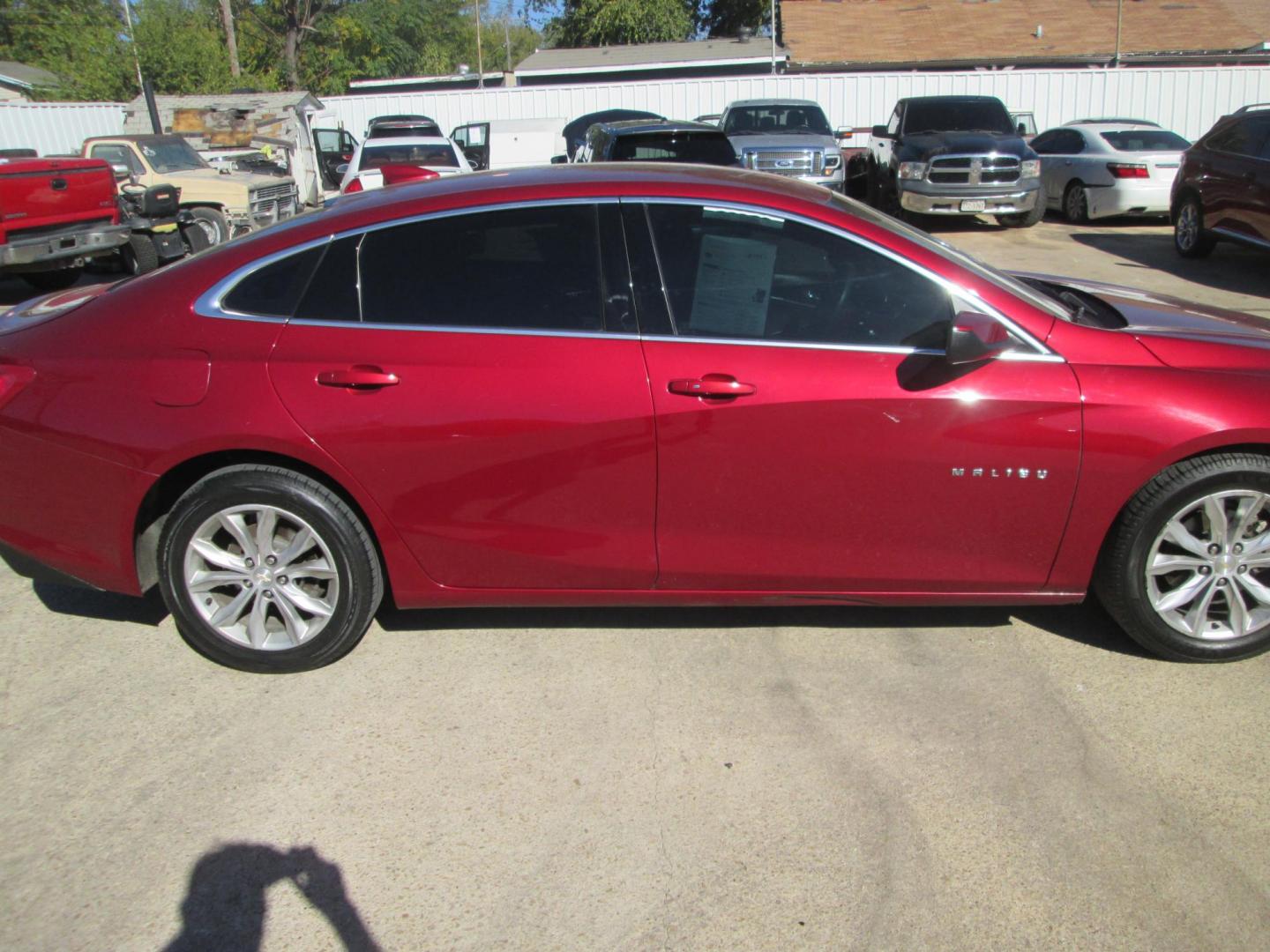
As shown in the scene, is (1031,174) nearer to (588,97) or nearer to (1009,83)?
(1009,83)

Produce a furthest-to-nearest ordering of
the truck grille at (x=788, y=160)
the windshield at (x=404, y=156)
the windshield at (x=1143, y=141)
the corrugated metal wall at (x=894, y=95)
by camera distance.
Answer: the corrugated metal wall at (x=894, y=95), the windshield at (x=1143, y=141), the windshield at (x=404, y=156), the truck grille at (x=788, y=160)

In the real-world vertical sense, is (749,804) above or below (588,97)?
below

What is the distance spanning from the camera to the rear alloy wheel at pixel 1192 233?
40.5 ft

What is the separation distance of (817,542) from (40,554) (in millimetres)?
2768

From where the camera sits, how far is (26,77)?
139ft

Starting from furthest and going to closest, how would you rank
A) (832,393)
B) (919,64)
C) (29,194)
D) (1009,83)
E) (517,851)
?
(919,64) < (1009,83) < (29,194) < (832,393) < (517,851)

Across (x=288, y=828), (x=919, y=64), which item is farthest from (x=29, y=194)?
(x=919, y=64)

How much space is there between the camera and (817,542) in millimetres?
3578

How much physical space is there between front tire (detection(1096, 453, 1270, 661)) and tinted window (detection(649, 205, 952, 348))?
936 mm

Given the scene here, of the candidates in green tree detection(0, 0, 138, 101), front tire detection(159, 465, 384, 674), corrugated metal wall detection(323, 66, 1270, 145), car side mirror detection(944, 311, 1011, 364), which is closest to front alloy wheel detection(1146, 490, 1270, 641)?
car side mirror detection(944, 311, 1011, 364)

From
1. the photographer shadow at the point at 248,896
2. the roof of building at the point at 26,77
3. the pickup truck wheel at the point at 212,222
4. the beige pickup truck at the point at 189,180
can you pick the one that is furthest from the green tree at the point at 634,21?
the photographer shadow at the point at 248,896

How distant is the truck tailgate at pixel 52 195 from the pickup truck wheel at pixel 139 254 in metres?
0.59

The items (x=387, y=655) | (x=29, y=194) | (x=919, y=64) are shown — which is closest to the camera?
(x=387, y=655)

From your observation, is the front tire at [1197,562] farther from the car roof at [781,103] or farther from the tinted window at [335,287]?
the car roof at [781,103]
